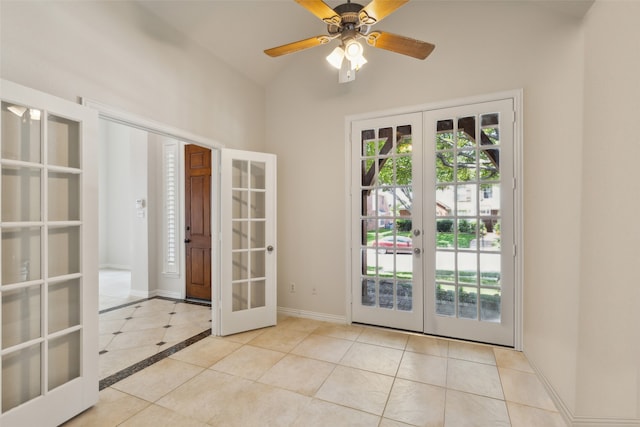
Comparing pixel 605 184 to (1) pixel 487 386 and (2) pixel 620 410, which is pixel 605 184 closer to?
(2) pixel 620 410

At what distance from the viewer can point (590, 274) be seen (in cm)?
179

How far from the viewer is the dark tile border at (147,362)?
237cm

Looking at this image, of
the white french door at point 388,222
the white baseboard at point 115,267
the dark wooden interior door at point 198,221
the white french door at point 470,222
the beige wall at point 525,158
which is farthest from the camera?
the white baseboard at point 115,267

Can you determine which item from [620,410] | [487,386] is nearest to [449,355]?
[487,386]

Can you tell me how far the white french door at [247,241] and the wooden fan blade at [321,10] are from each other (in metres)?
1.86

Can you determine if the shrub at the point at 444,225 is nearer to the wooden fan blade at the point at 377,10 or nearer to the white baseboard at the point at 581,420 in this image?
the white baseboard at the point at 581,420

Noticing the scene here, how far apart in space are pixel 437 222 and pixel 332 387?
1932 millimetres

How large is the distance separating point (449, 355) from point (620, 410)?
123cm

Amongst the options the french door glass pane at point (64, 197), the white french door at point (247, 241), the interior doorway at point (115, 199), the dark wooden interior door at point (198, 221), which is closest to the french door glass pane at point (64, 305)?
the french door glass pane at point (64, 197)

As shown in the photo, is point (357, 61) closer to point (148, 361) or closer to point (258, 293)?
point (258, 293)

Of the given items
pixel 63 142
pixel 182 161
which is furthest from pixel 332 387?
pixel 182 161

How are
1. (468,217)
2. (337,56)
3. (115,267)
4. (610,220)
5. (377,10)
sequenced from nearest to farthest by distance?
1. (610,220)
2. (377,10)
3. (337,56)
4. (468,217)
5. (115,267)

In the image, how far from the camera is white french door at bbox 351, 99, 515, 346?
9.62 ft

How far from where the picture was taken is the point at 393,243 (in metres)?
3.38
